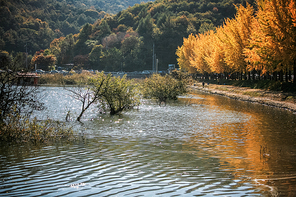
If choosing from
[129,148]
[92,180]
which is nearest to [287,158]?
[129,148]

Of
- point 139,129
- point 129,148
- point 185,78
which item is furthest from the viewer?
point 185,78

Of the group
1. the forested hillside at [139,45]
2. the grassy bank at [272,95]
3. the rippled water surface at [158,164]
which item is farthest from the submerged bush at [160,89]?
the forested hillside at [139,45]

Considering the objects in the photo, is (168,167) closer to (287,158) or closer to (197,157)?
(197,157)

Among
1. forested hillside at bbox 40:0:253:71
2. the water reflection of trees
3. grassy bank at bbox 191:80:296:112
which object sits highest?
forested hillside at bbox 40:0:253:71

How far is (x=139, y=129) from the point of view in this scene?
1875 cm

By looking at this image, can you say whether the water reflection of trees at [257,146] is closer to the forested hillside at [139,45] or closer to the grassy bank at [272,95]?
the grassy bank at [272,95]

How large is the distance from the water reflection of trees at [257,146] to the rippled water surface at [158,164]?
0.03m

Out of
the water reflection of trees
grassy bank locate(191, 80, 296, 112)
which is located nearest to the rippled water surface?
the water reflection of trees

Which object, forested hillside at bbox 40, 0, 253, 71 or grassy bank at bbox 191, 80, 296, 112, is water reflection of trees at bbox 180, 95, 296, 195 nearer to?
grassy bank at bbox 191, 80, 296, 112

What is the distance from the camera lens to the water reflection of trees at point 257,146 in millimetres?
9328

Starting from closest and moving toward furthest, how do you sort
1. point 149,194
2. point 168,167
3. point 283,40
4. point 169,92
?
point 149,194
point 168,167
point 283,40
point 169,92

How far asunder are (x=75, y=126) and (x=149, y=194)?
13032mm

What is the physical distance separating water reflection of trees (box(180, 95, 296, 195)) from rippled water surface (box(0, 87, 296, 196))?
3 cm

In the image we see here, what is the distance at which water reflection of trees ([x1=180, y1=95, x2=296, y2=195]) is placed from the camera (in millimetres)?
9328
